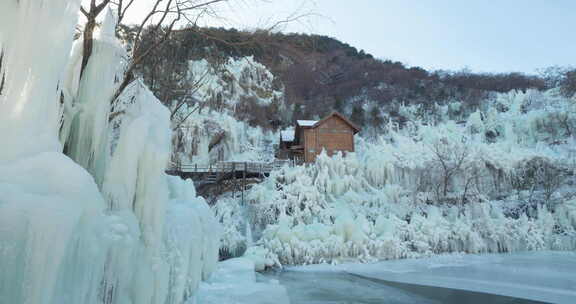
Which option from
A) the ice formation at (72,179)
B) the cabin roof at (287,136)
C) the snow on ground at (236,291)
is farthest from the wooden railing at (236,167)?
the ice formation at (72,179)

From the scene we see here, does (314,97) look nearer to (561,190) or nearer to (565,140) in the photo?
(565,140)

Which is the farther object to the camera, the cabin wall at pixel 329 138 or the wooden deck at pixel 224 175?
the cabin wall at pixel 329 138

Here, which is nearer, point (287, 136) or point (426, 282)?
point (426, 282)

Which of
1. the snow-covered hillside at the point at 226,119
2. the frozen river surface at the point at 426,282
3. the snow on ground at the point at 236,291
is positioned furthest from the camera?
the snow-covered hillside at the point at 226,119

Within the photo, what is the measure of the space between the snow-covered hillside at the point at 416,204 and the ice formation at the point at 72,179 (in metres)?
10.5

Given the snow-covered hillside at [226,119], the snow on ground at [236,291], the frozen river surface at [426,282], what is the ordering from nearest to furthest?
the snow on ground at [236,291] → the frozen river surface at [426,282] → the snow-covered hillside at [226,119]

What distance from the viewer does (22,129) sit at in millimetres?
2938

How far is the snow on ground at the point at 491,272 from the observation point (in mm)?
8469

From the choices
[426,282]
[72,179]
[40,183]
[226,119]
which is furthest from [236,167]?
[40,183]

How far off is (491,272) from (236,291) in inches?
334

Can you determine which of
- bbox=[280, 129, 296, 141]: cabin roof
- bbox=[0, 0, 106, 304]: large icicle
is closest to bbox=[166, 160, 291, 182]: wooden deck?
bbox=[280, 129, 296, 141]: cabin roof

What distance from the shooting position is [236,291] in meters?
7.40

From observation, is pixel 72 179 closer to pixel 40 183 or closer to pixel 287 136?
pixel 40 183

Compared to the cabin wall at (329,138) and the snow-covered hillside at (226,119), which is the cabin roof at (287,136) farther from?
the cabin wall at (329,138)
